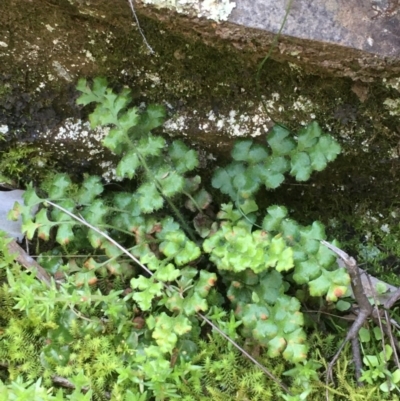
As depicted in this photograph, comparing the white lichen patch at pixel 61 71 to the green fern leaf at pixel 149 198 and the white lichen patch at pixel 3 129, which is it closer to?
the white lichen patch at pixel 3 129

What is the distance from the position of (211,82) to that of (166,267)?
2.12ft

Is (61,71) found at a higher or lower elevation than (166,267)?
higher

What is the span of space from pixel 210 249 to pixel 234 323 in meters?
0.25

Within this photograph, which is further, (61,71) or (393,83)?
(61,71)

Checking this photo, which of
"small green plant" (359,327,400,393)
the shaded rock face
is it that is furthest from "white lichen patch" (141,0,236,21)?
"small green plant" (359,327,400,393)

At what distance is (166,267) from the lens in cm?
165

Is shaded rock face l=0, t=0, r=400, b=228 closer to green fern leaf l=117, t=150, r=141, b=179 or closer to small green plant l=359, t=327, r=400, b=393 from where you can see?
green fern leaf l=117, t=150, r=141, b=179

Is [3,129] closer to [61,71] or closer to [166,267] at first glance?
[61,71]

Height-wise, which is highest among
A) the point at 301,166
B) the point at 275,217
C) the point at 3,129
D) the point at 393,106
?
the point at 393,106

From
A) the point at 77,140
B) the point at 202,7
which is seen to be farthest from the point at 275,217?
the point at 77,140

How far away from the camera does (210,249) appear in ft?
5.52

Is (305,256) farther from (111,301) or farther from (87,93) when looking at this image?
(87,93)

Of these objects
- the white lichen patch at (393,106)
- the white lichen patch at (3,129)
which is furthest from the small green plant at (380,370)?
the white lichen patch at (3,129)

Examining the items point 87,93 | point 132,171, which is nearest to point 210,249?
point 132,171
